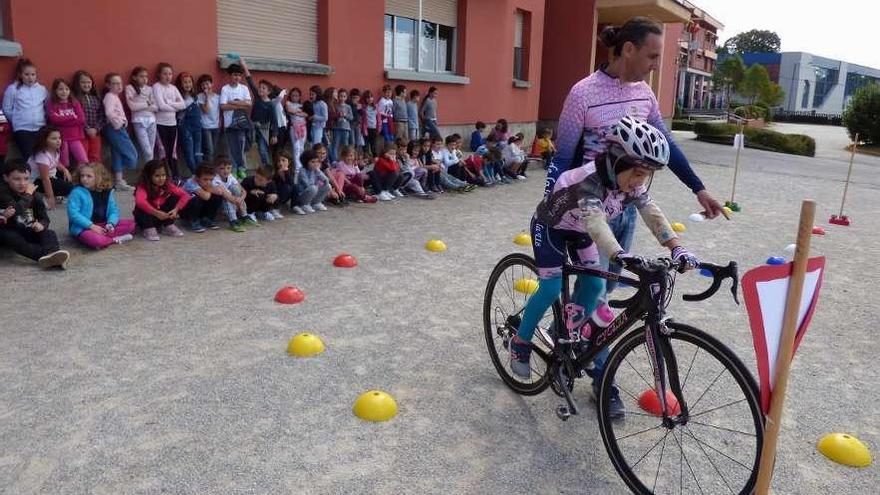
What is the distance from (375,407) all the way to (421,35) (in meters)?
13.4

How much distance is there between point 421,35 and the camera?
15.6 metres

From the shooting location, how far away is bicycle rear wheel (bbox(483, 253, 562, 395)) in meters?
3.74

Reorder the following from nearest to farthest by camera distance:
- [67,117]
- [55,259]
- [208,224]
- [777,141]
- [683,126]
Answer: [55,259]
[208,224]
[67,117]
[777,141]
[683,126]

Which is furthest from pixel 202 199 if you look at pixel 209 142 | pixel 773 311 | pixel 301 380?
pixel 773 311

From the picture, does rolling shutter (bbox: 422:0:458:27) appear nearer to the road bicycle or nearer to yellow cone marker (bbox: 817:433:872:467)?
the road bicycle

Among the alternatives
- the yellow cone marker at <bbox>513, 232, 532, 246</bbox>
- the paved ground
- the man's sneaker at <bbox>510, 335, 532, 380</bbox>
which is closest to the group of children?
the paved ground

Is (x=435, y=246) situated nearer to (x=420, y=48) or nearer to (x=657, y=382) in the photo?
(x=657, y=382)

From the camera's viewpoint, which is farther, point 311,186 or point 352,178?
point 352,178

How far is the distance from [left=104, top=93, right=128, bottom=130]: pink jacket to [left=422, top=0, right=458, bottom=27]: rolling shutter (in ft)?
27.5

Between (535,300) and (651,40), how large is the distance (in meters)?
1.44

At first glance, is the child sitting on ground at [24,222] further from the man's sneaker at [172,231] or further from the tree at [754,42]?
the tree at [754,42]

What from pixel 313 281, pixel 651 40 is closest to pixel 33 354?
pixel 313 281

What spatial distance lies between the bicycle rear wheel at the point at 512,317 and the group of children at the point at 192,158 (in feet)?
13.3

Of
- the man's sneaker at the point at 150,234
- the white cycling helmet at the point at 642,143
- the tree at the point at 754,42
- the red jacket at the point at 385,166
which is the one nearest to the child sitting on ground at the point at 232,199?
the man's sneaker at the point at 150,234
